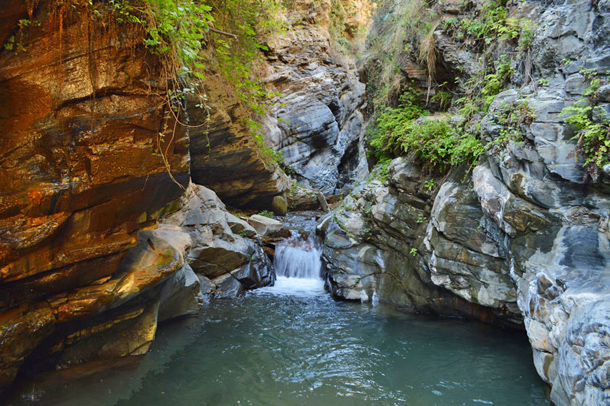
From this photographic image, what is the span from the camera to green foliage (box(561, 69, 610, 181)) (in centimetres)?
438

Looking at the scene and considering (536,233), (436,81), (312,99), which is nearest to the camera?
(536,233)

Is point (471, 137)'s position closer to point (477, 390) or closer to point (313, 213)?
point (477, 390)

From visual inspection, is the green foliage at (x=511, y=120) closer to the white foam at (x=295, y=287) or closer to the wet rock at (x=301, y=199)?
the white foam at (x=295, y=287)

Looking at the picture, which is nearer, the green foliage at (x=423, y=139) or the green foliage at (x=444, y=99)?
the green foliage at (x=423, y=139)

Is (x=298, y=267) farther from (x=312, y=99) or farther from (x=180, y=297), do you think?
(x=312, y=99)

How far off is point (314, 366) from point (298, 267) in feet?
16.4

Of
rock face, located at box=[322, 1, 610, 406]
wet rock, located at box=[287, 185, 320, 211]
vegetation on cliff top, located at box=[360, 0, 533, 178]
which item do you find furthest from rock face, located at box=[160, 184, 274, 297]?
wet rock, located at box=[287, 185, 320, 211]

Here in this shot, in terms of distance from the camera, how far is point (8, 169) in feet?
13.9

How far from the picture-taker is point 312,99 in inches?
753

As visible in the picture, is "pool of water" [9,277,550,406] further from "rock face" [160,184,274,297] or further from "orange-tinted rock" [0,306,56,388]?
"rock face" [160,184,274,297]

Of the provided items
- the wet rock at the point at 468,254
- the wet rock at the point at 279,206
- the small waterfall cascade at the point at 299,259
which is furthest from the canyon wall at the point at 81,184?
the wet rock at the point at 279,206

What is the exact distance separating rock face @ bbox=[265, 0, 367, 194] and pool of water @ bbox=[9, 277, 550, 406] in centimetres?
1121

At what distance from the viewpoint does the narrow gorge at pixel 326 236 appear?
435 cm

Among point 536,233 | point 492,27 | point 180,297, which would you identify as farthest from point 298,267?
point 492,27
